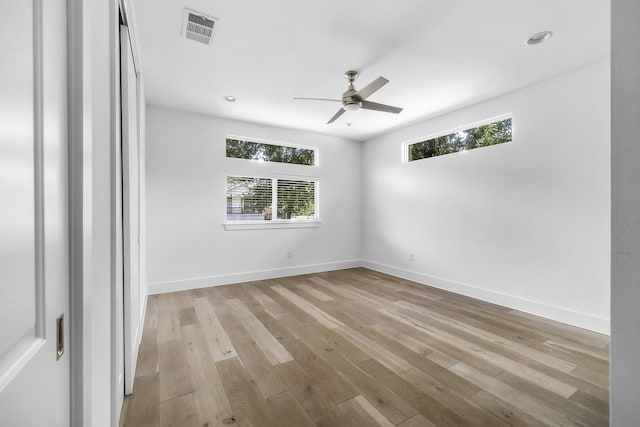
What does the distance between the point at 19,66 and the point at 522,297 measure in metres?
4.31

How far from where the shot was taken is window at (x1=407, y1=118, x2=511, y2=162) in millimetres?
3635

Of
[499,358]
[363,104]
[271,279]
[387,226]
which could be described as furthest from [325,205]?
[499,358]

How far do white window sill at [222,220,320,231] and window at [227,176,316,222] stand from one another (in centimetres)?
9

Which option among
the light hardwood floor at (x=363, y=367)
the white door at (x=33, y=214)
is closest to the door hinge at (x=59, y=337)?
the white door at (x=33, y=214)

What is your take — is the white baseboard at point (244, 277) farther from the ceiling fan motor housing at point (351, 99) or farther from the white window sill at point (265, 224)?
the ceiling fan motor housing at point (351, 99)

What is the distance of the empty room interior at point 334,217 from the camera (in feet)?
3.13

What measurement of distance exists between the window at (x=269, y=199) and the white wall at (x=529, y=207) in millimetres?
1876

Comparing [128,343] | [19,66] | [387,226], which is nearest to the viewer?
[19,66]

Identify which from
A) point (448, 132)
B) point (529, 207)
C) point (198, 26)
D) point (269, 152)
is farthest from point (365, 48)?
point (269, 152)

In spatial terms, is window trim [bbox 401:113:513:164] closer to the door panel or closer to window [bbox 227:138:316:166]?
window [bbox 227:138:316:166]

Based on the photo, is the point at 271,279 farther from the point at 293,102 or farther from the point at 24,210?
the point at 24,210

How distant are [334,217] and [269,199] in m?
1.38

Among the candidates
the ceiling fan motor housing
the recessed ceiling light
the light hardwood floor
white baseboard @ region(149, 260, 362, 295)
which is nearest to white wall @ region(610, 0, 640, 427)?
the light hardwood floor

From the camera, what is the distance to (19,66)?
19.8 inches
